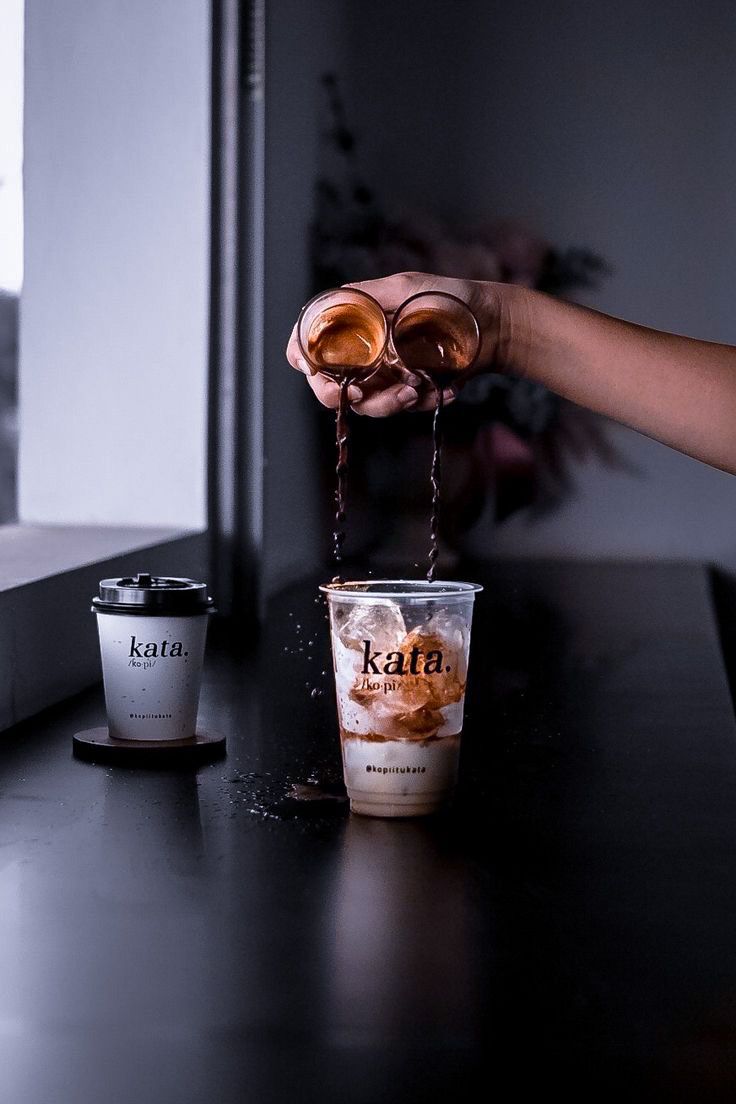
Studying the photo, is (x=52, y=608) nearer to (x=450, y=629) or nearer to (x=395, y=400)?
(x=395, y=400)

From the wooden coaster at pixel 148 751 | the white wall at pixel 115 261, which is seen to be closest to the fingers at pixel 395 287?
the wooden coaster at pixel 148 751

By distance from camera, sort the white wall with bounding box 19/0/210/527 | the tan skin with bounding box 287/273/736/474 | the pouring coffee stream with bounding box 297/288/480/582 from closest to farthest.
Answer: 1. the pouring coffee stream with bounding box 297/288/480/582
2. the tan skin with bounding box 287/273/736/474
3. the white wall with bounding box 19/0/210/527

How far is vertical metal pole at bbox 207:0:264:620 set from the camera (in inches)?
81.6

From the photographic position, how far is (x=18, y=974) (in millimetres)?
623

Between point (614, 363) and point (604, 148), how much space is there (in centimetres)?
159

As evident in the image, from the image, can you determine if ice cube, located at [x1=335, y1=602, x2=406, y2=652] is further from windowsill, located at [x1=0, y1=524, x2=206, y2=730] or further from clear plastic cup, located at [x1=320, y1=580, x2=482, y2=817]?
windowsill, located at [x1=0, y1=524, x2=206, y2=730]

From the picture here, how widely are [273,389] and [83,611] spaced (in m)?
0.97

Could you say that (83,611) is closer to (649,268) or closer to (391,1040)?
(391,1040)

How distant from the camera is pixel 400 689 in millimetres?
882

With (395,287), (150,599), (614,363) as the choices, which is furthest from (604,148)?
(150,599)

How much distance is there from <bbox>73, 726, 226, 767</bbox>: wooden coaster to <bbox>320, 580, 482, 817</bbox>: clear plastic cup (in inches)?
8.3

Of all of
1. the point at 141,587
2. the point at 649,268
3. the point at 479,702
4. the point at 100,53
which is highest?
the point at 100,53

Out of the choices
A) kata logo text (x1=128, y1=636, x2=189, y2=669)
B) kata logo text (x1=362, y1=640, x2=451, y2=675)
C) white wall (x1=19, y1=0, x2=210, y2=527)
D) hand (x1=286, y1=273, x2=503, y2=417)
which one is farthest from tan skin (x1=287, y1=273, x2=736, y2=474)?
white wall (x1=19, y1=0, x2=210, y2=527)

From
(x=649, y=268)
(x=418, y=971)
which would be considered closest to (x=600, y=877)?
(x=418, y=971)
